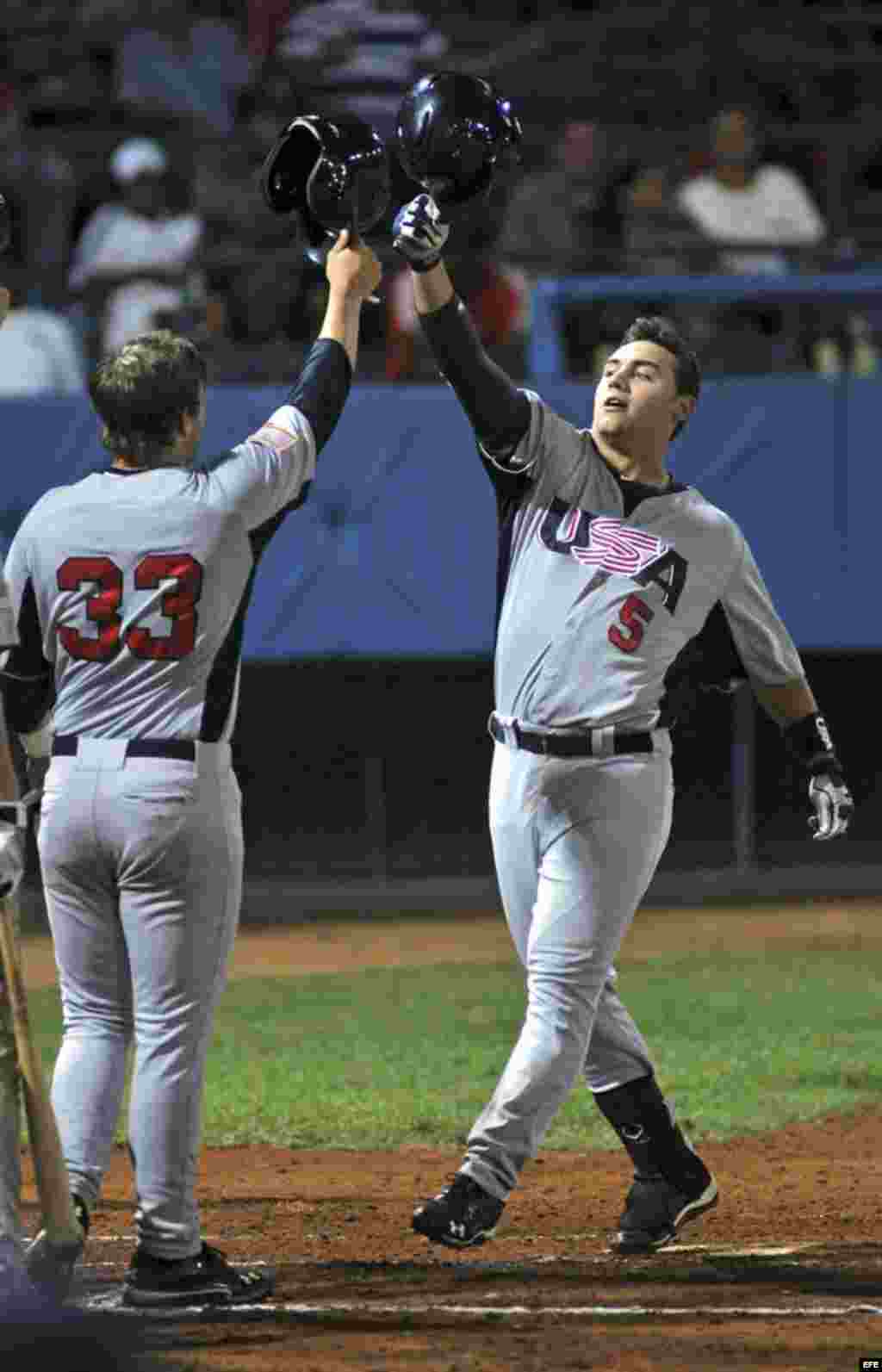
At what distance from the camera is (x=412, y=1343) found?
5.00m

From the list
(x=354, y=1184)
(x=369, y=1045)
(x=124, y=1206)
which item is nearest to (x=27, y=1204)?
(x=124, y=1206)

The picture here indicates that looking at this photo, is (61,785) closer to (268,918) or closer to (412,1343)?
(412,1343)

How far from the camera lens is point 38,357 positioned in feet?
42.8

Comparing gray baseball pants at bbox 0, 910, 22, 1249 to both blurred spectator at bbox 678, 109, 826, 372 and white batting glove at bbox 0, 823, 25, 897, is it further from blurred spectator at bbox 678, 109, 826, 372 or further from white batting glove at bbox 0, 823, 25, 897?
blurred spectator at bbox 678, 109, 826, 372

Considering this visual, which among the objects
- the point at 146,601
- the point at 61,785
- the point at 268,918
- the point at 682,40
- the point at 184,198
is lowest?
the point at 268,918

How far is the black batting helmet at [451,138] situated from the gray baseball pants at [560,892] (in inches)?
55.2

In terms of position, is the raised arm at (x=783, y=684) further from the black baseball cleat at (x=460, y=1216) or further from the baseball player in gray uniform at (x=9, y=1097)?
the baseball player in gray uniform at (x=9, y=1097)

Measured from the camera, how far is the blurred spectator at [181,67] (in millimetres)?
14922

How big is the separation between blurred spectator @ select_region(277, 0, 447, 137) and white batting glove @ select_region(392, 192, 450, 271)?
847 centimetres

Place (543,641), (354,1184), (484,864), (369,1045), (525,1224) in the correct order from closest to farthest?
(543,641) < (525,1224) < (354,1184) < (369,1045) < (484,864)

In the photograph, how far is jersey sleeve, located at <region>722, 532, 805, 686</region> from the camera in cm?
612

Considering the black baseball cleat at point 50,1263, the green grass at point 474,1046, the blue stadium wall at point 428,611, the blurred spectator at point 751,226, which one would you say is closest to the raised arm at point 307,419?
the black baseball cleat at point 50,1263

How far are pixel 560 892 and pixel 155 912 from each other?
109 centimetres

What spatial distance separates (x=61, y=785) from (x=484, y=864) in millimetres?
9134
